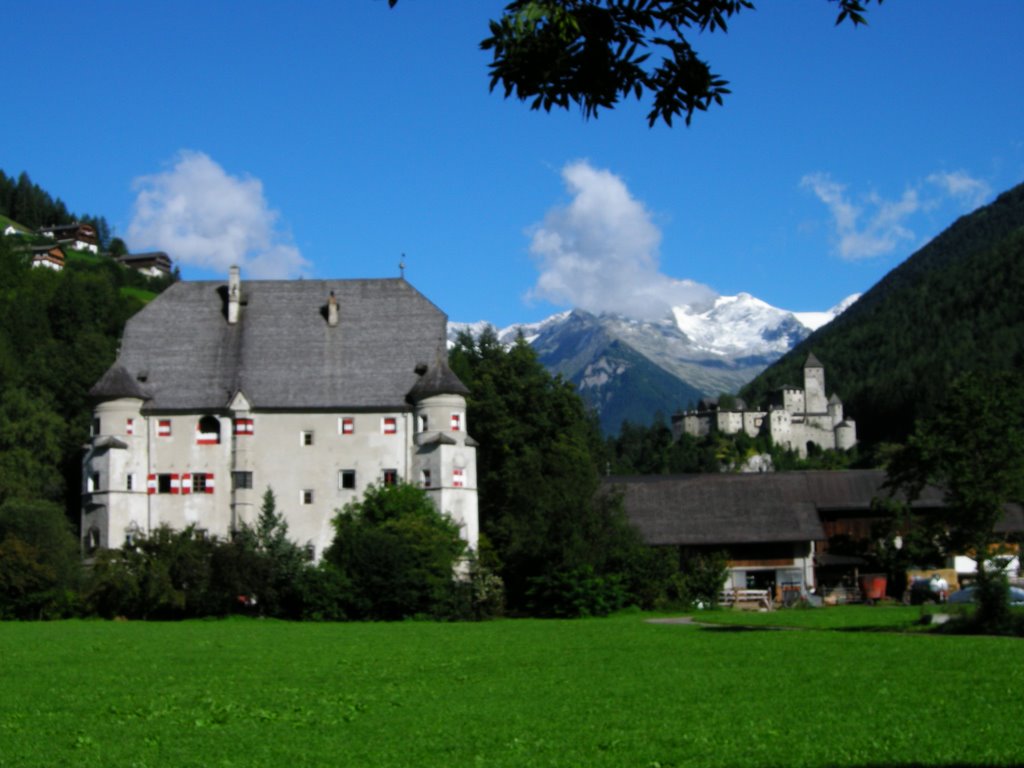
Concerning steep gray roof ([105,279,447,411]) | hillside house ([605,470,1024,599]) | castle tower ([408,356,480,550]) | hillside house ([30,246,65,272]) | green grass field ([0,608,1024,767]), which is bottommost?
green grass field ([0,608,1024,767])

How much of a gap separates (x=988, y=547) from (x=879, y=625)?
2459cm

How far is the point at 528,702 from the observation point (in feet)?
72.5

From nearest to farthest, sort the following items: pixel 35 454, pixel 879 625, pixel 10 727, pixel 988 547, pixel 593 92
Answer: pixel 593 92
pixel 10 727
pixel 879 625
pixel 988 547
pixel 35 454

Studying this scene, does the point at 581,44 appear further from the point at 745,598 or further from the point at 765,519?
the point at 765,519

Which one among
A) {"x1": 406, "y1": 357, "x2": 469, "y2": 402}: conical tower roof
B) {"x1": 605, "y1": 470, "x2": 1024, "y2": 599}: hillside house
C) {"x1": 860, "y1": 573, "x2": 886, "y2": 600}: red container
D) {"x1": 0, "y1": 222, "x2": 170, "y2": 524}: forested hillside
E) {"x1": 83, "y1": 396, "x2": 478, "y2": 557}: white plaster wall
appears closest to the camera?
{"x1": 860, "y1": 573, "x2": 886, "y2": 600}: red container

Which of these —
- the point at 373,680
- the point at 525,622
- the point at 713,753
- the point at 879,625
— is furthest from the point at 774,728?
the point at 525,622

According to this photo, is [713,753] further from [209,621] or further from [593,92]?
[209,621]

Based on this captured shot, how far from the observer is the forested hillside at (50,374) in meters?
73.1

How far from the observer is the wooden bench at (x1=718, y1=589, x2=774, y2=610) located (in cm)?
6159

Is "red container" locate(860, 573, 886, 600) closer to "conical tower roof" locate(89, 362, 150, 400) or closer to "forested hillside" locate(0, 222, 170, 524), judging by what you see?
"conical tower roof" locate(89, 362, 150, 400)

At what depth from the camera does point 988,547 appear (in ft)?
204

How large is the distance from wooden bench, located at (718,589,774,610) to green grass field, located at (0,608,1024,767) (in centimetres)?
2435

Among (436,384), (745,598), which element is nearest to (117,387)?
(436,384)

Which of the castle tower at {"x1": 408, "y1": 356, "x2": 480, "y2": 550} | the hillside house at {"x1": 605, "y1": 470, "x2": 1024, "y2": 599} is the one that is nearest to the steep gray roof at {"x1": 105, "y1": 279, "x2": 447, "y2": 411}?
the castle tower at {"x1": 408, "y1": 356, "x2": 480, "y2": 550}
